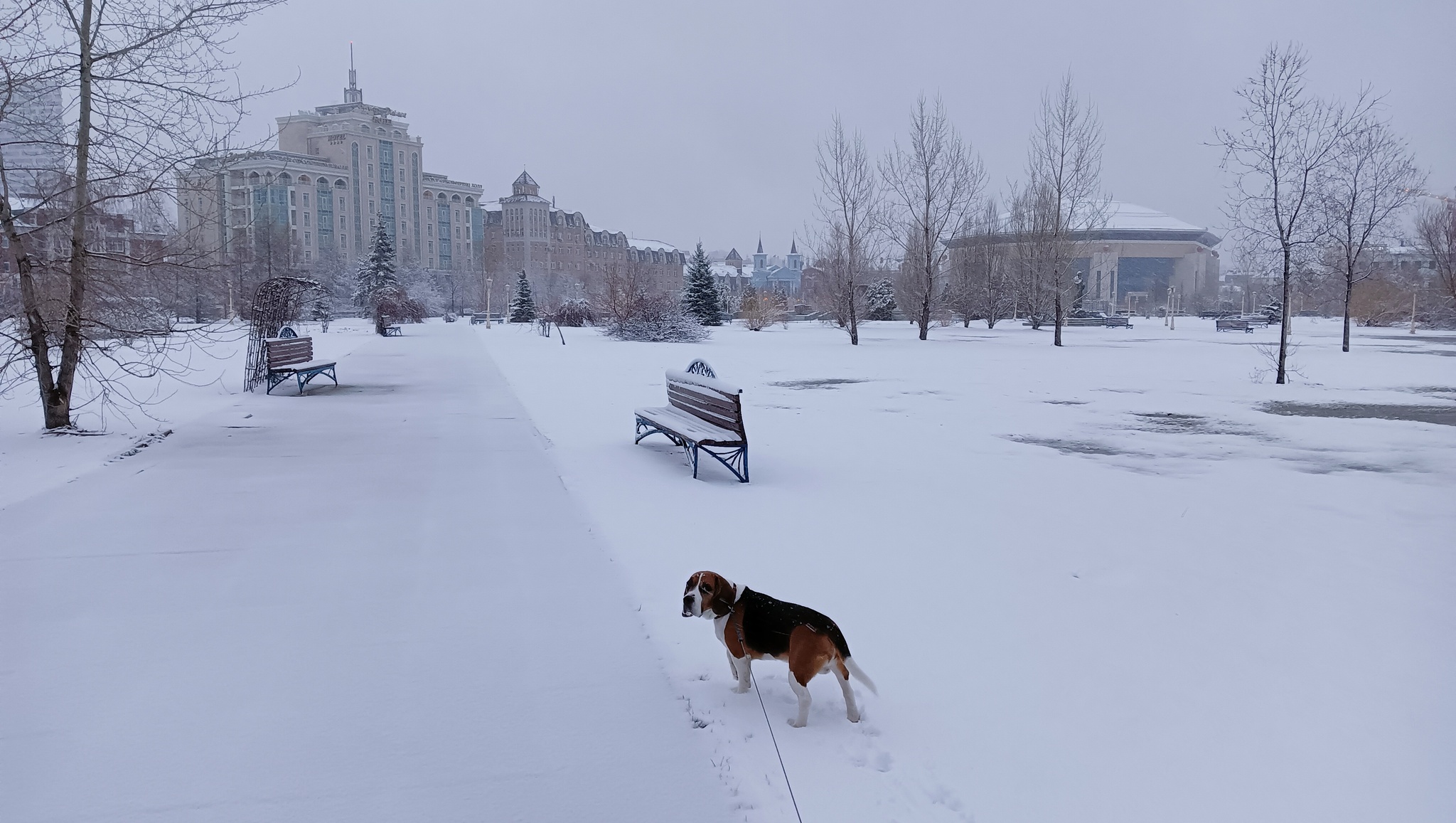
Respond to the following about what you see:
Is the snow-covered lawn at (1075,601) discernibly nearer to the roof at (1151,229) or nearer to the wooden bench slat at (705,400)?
the wooden bench slat at (705,400)

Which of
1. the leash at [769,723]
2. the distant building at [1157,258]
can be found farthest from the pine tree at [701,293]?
the distant building at [1157,258]

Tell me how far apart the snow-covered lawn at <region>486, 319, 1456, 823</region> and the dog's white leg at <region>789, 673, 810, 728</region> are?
3.4 inches

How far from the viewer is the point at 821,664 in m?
3.49

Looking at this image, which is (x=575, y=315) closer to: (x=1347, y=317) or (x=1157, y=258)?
(x=1347, y=317)

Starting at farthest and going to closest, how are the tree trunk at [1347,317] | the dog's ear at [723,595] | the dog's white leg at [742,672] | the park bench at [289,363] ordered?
the tree trunk at [1347,317]
the park bench at [289,363]
the dog's white leg at [742,672]
the dog's ear at [723,595]

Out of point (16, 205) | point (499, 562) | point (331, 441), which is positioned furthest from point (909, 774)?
point (16, 205)

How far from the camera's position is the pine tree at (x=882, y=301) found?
189 feet

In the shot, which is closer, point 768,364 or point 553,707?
point 553,707

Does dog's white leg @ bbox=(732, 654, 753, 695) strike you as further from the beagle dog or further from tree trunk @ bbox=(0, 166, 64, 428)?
tree trunk @ bbox=(0, 166, 64, 428)

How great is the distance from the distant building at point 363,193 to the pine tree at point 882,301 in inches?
2377

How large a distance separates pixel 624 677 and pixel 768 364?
1927cm

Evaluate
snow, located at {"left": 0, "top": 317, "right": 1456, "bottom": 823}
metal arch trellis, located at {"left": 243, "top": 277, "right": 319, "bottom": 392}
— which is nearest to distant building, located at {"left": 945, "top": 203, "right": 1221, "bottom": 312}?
metal arch trellis, located at {"left": 243, "top": 277, "right": 319, "bottom": 392}

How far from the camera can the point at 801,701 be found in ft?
11.6

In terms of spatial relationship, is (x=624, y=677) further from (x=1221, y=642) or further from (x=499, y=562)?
Result: (x=1221, y=642)
